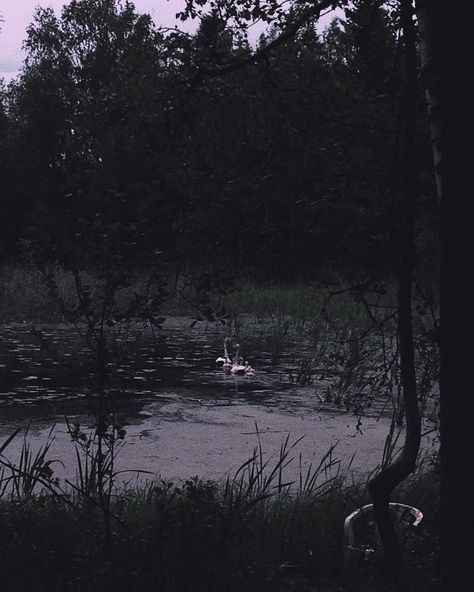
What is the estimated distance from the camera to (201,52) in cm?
396

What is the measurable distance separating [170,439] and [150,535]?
3182 millimetres

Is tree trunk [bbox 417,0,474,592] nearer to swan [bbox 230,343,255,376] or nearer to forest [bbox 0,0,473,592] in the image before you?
forest [bbox 0,0,473,592]

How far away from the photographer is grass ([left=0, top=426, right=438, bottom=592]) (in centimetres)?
357

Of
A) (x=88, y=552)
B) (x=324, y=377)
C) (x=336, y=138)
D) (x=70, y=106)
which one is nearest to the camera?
(x=88, y=552)

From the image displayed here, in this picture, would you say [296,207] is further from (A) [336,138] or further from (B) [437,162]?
(B) [437,162]

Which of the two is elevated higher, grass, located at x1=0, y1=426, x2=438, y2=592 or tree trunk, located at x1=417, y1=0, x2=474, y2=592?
tree trunk, located at x1=417, y1=0, x2=474, y2=592

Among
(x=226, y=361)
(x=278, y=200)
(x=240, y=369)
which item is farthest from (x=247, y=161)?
(x=226, y=361)

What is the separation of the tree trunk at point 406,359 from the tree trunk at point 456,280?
5.4 inches

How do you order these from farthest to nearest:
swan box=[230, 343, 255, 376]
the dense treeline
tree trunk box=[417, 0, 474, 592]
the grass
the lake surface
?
1. swan box=[230, 343, 255, 376]
2. the lake surface
3. the dense treeline
4. the grass
5. tree trunk box=[417, 0, 474, 592]

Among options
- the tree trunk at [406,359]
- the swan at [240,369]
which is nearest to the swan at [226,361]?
the swan at [240,369]

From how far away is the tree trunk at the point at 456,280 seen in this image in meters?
3.17

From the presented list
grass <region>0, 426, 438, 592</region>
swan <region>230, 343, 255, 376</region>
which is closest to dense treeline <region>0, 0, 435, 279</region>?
grass <region>0, 426, 438, 592</region>

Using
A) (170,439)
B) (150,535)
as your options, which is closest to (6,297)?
(170,439)

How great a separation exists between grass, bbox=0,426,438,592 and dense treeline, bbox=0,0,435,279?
1027mm
